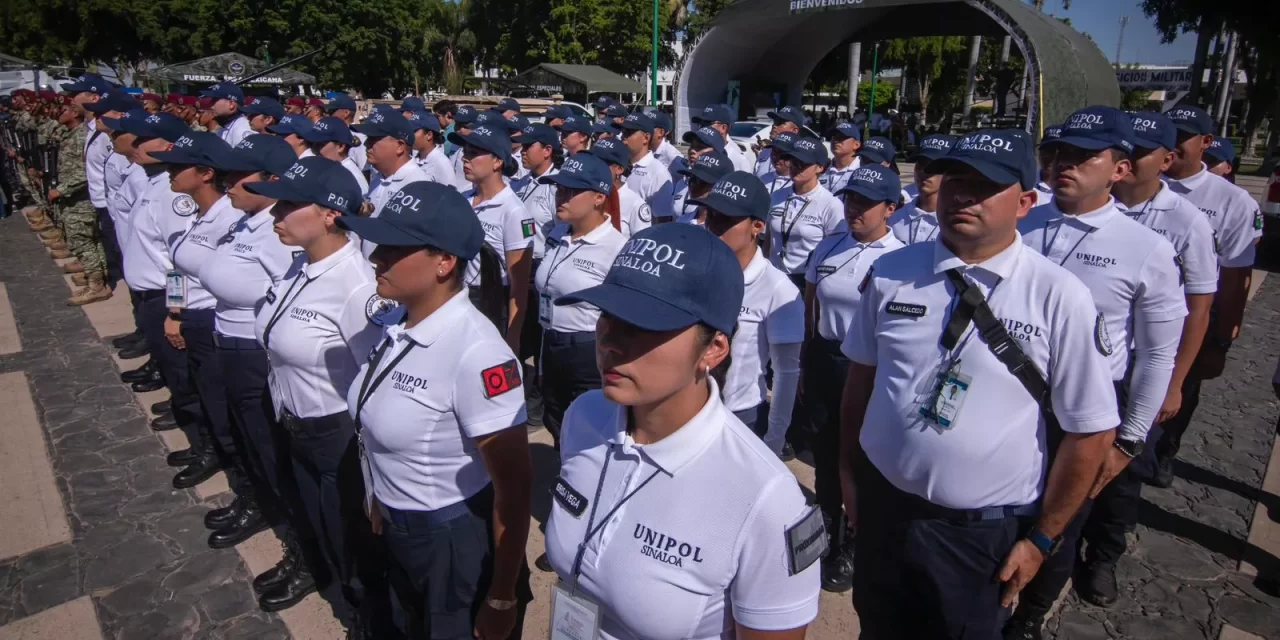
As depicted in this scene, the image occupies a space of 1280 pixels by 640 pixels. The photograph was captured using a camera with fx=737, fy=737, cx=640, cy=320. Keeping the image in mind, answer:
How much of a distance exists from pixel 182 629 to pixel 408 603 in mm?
1680

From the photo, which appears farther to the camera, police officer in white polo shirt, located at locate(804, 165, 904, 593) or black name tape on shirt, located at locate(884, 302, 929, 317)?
police officer in white polo shirt, located at locate(804, 165, 904, 593)

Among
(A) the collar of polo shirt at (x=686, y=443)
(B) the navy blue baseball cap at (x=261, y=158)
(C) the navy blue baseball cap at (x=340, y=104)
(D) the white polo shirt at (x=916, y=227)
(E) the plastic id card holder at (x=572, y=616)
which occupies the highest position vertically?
(C) the navy blue baseball cap at (x=340, y=104)

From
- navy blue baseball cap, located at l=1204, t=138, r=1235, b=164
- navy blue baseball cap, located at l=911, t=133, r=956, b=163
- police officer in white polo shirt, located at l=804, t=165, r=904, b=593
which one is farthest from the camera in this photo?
navy blue baseball cap, located at l=1204, t=138, r=1235, b=164

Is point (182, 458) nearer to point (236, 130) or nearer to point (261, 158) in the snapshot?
point (261, 158)

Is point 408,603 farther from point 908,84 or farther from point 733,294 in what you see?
point 908,84

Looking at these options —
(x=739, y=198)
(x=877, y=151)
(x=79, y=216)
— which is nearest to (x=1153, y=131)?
(x=739, y=198)

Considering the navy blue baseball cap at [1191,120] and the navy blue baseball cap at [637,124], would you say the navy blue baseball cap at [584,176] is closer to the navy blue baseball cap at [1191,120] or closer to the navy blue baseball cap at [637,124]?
the navy blue baseball cap at [1191,120]

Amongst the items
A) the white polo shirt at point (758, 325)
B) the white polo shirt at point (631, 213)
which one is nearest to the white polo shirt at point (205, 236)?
the white polo shirt at point (758, 325)

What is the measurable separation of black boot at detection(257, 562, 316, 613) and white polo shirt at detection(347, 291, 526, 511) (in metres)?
1.69

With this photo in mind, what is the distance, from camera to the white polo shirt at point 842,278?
3.88m

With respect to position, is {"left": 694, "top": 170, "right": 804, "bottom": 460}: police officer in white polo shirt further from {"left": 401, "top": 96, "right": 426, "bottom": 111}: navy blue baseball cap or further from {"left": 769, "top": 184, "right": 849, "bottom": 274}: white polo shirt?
{"left": 401, "top": 96, "right": 426, "bottom": 111}: navy blue baseball cap

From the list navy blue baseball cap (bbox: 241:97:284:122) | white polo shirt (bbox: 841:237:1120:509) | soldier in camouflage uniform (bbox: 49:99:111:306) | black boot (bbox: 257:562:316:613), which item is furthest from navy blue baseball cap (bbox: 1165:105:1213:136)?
soldier in camouflage uniform (bbox: 49:99:111:306)

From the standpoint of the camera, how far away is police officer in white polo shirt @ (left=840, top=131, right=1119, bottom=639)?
2223 mm

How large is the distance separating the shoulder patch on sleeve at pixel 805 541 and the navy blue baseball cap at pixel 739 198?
74.9 inches
